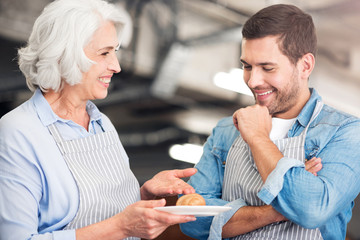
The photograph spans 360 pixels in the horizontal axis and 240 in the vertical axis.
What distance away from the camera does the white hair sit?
1730 mm

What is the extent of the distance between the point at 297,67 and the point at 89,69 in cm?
84

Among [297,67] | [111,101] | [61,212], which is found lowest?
[111,101]

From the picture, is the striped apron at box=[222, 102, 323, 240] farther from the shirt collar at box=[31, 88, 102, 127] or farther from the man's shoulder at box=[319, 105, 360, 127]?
the shirt collar at box=[31, 88, 102, 127]

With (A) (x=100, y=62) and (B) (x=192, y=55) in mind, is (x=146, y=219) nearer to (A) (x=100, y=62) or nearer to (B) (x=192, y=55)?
(A) (x=100, y=62)

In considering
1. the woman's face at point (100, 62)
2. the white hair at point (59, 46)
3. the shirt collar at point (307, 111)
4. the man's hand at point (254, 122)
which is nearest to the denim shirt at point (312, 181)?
the shirt collar at point (307, 111)

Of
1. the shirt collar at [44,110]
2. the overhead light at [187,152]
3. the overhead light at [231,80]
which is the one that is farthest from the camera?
the overhead light at [187,152]

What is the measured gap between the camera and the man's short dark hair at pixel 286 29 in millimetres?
1895

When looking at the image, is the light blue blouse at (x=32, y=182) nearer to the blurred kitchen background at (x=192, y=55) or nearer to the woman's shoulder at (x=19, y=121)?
the woman's shoulder at (x=19, y=121)

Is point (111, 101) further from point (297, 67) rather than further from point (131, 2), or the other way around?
point (297, 67)

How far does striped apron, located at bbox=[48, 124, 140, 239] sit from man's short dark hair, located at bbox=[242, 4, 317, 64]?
74cm

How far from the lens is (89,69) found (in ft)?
5.93

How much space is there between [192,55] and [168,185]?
20.3 feet

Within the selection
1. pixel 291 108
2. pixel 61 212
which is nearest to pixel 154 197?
pixel 61 212

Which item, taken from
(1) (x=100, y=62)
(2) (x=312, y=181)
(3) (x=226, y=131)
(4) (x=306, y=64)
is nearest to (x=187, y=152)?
(3) (x=226, y=131)
